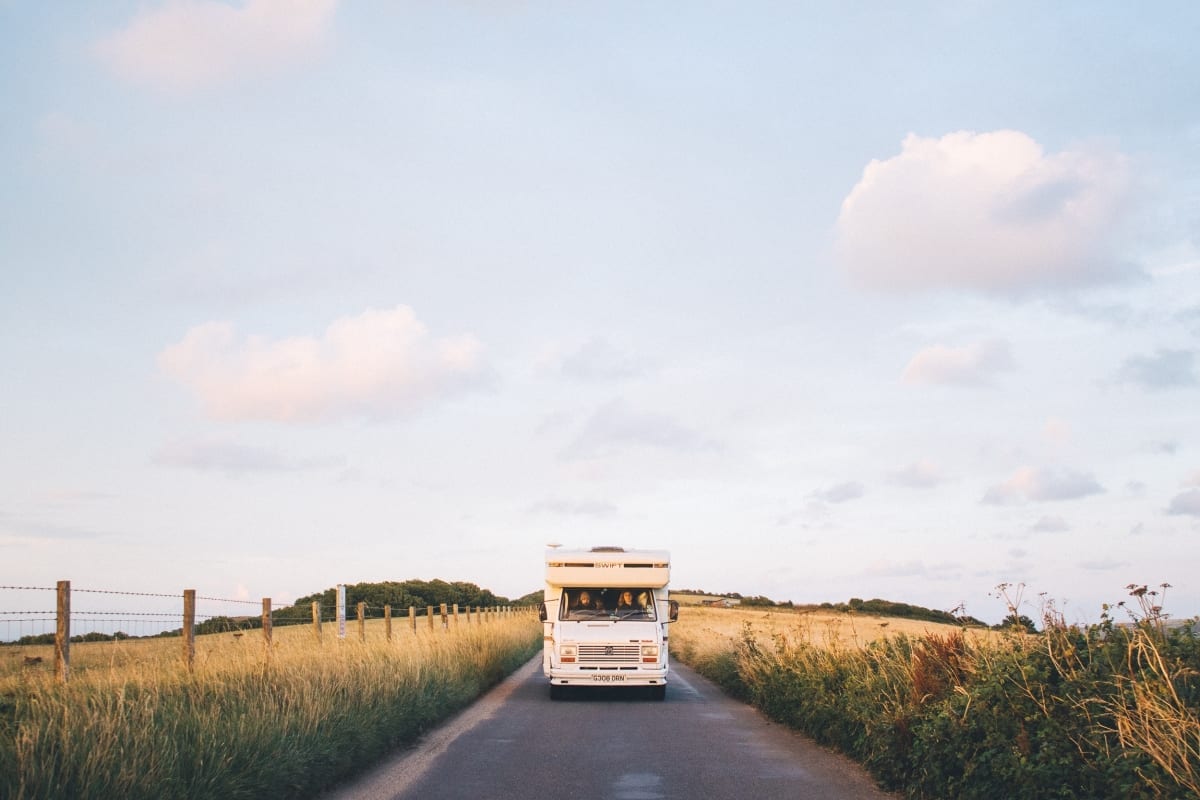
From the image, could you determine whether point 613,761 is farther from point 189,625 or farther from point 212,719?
point 189,625

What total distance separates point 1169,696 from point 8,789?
7.70m

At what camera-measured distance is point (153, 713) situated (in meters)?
8.46

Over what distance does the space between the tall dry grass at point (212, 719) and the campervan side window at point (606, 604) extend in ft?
15.5

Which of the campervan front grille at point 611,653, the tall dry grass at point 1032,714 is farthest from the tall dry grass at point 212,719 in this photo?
the tall dry grass at point 1032,714

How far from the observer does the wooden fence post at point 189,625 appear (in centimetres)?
1281

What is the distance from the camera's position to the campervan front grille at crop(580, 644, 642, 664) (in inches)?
788

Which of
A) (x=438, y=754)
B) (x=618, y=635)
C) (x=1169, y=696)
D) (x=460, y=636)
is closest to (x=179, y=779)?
(x=438, y=754)

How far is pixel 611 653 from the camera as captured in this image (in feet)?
66.0

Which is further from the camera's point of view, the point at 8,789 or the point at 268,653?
the point at 268,653

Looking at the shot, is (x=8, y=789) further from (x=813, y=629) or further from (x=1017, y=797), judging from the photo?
(x=813, y=629)

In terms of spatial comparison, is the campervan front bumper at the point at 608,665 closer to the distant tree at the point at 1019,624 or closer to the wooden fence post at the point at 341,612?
the wooden fence post at the point at 341,612

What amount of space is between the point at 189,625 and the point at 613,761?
5.93m

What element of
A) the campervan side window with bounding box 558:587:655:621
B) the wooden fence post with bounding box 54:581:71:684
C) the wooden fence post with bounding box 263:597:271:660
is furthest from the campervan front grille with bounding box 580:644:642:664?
the wooden fence post with bounding box 54:581:71:684

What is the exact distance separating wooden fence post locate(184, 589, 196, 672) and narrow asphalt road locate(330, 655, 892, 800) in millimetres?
3105
